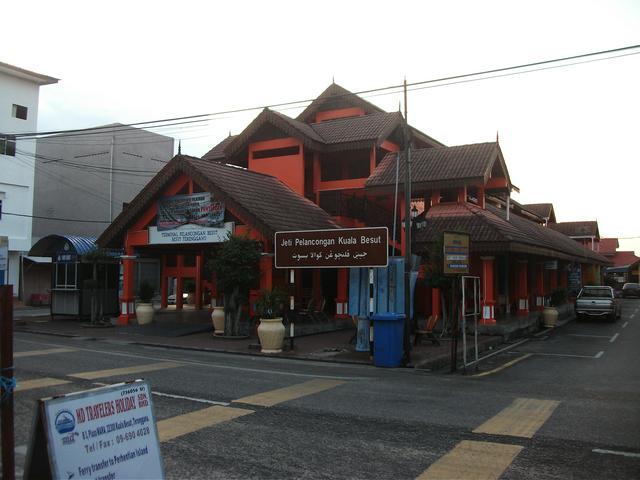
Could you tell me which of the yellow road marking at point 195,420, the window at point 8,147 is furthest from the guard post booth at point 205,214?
the window at point 8,147

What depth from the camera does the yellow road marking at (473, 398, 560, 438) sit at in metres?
7.16

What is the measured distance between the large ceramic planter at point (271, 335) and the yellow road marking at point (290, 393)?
400 cm

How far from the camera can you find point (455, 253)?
12352 millimetres

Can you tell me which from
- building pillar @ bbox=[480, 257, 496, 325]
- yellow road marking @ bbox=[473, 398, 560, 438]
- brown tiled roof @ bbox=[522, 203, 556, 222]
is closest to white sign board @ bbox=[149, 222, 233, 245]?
building pillar @ bbox=[480, 257, 496, 325]

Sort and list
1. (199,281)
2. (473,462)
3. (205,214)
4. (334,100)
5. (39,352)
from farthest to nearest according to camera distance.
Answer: (334,100), (199,281), (205,214), (39,352), (473,462)

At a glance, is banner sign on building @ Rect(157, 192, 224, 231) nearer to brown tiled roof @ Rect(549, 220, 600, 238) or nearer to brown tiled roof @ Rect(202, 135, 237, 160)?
brown tiled roof @ Rect(202, 135, 237, 160)

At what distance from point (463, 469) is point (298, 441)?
1.95 meters

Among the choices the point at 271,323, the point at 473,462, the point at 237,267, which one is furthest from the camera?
the point at 237,267

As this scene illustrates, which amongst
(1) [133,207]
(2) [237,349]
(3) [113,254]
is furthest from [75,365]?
(3) [113,254]

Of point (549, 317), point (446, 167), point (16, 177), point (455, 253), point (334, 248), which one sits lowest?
point (549, 317)

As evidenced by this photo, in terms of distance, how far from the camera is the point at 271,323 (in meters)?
14.9

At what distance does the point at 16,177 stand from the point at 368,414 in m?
34.2

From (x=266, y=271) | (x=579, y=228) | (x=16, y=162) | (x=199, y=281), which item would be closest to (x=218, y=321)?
(x=266, y=271)

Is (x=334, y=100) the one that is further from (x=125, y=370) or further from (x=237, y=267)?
(x=125, y=370)
